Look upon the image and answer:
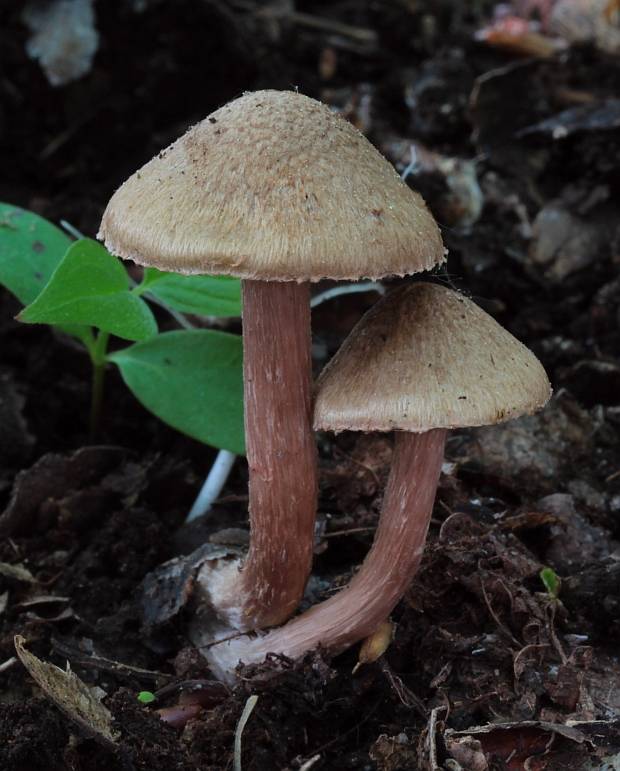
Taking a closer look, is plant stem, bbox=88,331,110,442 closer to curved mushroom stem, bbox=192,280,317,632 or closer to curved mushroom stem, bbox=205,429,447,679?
curved mushroom stem, bbox=192,280,317,632

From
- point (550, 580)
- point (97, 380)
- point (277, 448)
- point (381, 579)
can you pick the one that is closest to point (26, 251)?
point (97, 380)

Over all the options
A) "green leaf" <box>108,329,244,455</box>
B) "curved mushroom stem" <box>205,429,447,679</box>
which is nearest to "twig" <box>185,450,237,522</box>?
"green leaf" <box>108,329,244,455</box>

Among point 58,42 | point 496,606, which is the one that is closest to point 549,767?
point 496,606

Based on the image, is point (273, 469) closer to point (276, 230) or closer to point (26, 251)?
point (276, 230)

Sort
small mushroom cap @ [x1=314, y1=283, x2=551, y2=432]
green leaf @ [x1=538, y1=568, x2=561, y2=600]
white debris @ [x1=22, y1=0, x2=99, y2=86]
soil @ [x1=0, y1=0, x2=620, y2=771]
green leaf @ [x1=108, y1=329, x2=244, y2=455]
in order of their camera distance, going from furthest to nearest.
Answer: white debris @ [x1=22, y1=0, x2=99, y2=86]
green leaf @ [x1=108, y1=329, x2=244, y2=455]
green leaf @ [x1=538, y1=568, x2=561, y2=600]
soil @ [x1=0, y1=0, x2=620, y2=771]
small mushroom cap @ [x1=314, y1=283, x2=551, y2=432]

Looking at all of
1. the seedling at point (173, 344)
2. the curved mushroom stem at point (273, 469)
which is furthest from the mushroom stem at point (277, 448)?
the seedling at point (173, 344)

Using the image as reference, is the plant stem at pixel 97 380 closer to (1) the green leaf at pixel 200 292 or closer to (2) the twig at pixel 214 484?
(1) the green leaf at pixel 200 292
